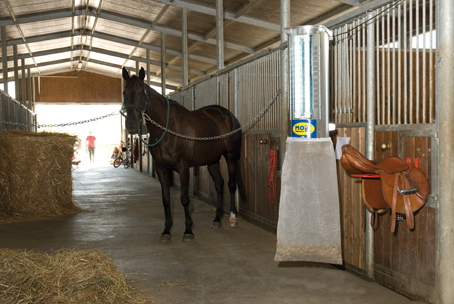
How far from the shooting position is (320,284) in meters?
3.10

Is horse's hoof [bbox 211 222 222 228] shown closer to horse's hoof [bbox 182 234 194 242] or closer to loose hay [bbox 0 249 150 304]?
horse's hoof [bbox 182 234 194 242]

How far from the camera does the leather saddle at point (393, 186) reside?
259 cm

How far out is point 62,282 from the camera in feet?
9.16

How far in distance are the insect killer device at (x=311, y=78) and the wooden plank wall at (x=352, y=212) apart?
13.5 inches

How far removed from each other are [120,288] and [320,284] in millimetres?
1368

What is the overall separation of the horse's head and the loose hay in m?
1.57

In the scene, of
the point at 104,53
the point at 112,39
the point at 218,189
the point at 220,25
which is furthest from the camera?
the point at 104,53

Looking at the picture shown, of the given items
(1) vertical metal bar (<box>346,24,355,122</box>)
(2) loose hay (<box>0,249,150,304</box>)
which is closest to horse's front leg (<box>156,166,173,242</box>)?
(2) loose hay (<box>0,249,150,304</box>)

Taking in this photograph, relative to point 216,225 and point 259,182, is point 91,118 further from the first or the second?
point 259,182

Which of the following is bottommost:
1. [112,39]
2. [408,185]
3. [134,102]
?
[408,185]

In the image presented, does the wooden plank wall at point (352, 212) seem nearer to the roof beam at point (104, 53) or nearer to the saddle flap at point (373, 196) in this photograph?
the saddle flap at point (373, 196)

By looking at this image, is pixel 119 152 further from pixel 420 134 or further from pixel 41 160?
pixel 420 134

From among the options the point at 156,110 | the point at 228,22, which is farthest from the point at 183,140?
→ the point at 228,22

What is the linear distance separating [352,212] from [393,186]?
0.74 meters
